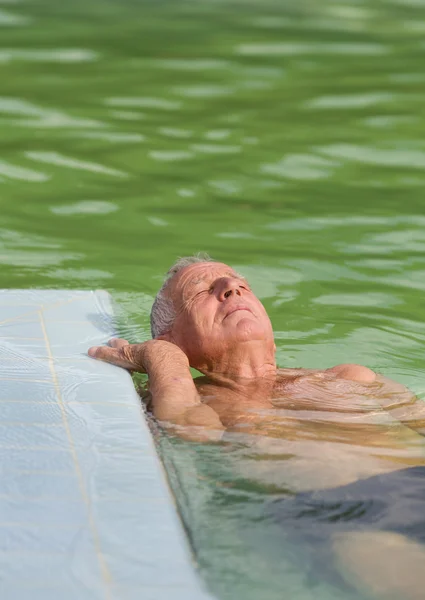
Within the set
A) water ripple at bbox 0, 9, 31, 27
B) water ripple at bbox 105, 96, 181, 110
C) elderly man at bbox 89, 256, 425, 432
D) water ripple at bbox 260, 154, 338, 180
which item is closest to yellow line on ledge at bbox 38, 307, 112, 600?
elderly man at bbox 89, 256, 425, 432

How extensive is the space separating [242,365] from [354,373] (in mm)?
452

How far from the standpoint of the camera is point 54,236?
6.56 meters

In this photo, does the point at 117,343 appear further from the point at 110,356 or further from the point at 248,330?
the point at 248,330

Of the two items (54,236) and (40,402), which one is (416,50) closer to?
(54,236)

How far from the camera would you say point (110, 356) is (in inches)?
161

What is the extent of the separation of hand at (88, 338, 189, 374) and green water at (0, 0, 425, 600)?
19.6 inches

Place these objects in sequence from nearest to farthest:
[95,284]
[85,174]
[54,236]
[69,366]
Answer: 1. [69,366]
2. [95,284]
3. [54,236]
4. [85,174]

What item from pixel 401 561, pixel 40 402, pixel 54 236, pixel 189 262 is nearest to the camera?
pixel 401 561

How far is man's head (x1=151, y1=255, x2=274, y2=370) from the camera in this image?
394cm

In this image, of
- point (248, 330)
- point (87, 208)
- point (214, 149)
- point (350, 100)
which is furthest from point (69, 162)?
point (248, 330)

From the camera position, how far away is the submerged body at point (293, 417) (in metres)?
2.71

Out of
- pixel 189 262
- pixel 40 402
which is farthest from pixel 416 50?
pixel 40 402

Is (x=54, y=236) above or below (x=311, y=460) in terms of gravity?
below

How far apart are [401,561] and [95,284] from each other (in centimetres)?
345
